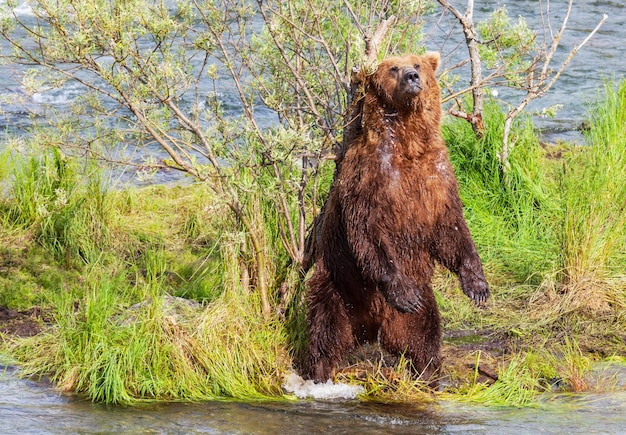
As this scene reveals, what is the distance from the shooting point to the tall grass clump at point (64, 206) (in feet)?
24.2

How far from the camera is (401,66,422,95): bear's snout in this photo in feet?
17.1

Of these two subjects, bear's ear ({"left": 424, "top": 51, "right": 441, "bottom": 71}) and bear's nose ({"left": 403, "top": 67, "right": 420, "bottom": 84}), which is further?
bear's ear ({"left": 424, "top": 51, "right": 441, "bottom": 71})

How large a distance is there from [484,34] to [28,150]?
3.56 m

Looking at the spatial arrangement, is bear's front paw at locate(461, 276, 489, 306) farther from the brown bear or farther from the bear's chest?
the bear's chest

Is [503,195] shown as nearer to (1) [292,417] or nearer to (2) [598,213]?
(2) [598,213]

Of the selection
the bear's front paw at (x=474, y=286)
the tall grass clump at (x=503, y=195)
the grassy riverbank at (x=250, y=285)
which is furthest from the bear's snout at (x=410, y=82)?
the tall grass clump at (x=503, y=195)

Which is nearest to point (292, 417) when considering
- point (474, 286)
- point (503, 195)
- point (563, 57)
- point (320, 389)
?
point (320, 389)

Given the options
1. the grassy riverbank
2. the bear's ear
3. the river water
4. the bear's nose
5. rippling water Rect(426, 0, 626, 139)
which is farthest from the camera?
rippling water Rect(426, 0, 626, 139)

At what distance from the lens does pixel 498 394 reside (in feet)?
17.8

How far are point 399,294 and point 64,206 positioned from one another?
3072 mm

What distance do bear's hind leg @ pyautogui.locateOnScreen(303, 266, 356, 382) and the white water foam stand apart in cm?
4

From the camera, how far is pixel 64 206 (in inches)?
289

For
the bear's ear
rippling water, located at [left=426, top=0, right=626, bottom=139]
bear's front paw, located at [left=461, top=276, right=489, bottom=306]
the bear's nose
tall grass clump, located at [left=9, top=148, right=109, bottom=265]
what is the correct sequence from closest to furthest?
the bear's nose < bear's front paw, located at [left=461, top=276, right=489, bottom=306] < the bear's ear < tall grass clump, located at [left=9, top=148, right=109, bottom=265] < rippling water, located at [left=426, top=0, right=626, bottom=139]

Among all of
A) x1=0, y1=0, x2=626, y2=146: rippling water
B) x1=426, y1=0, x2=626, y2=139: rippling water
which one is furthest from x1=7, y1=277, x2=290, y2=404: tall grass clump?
x1=426, y1=0, x2=626, y2=139: rippling water
